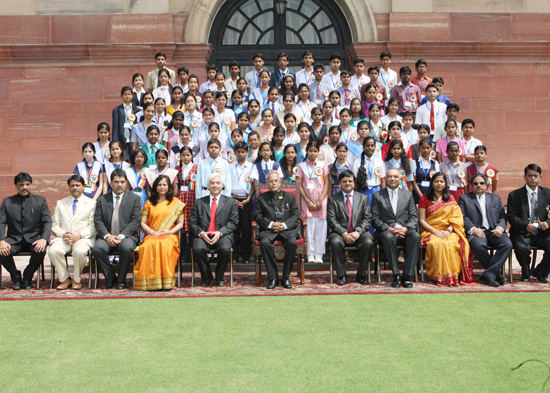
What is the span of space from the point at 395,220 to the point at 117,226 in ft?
11.8

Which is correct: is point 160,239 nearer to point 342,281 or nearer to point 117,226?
point 117,226

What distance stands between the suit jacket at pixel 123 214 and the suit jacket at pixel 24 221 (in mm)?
638

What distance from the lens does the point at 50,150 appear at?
12.5 metres

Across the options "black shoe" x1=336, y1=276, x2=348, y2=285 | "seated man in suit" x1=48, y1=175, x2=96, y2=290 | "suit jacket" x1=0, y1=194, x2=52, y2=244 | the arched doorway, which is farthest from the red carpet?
the arched doorway

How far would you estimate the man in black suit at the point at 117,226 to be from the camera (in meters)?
7.59

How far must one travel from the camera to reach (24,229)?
7836mm

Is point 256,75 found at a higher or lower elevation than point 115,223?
higher

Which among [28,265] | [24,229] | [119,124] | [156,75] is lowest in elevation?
[28,265]

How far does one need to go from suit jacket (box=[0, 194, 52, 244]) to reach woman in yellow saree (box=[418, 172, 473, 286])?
4.81 m

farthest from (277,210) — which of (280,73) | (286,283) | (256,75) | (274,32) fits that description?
(274,32)

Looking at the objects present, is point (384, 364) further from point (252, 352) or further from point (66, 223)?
point (66, 223)

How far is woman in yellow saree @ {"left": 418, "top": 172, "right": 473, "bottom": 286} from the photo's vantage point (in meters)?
7.55

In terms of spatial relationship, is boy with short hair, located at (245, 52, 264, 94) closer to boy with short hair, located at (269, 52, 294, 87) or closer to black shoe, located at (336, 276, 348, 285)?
boy with short hair, located at (269, 52, 294, 87)

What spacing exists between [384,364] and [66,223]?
197 inches
